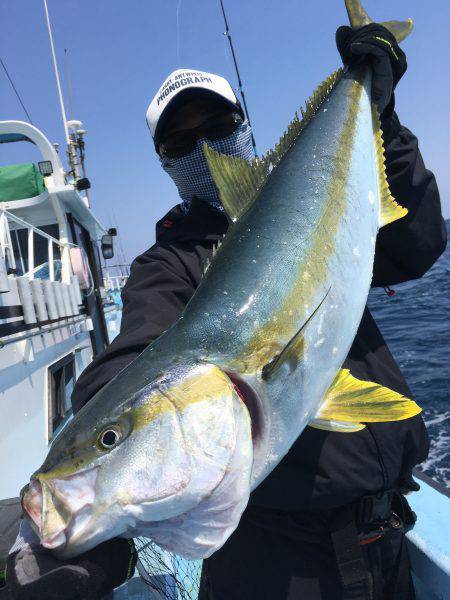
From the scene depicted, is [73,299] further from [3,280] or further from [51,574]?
[51,574]

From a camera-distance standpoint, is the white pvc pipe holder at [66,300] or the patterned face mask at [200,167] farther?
the white pvc pipe holder at [66,300]

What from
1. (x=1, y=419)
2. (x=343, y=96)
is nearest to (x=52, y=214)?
(x=1, y=419)

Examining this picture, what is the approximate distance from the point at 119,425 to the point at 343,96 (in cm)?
181

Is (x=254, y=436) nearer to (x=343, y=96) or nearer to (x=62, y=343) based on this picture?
(x=343, y=96)

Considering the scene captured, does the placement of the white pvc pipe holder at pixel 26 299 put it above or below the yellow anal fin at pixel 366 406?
above

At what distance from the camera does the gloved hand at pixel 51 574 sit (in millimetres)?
1145

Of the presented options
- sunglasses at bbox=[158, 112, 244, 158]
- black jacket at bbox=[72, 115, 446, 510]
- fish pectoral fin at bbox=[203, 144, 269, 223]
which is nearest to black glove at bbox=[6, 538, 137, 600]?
black jacket at bbox=[72, 115, 446, 510]

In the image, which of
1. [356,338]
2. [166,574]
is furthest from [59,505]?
[166,574]

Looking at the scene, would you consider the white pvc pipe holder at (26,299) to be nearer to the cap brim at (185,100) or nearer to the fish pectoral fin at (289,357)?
the cap brim at (185,100)

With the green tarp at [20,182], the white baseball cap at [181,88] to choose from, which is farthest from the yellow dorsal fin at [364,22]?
the green tarp at [20,182]

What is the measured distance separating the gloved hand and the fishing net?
4.33 feet

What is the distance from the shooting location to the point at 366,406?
55.4 inches

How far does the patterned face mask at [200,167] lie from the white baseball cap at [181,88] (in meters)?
0.16

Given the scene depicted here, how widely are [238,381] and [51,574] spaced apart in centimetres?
70
